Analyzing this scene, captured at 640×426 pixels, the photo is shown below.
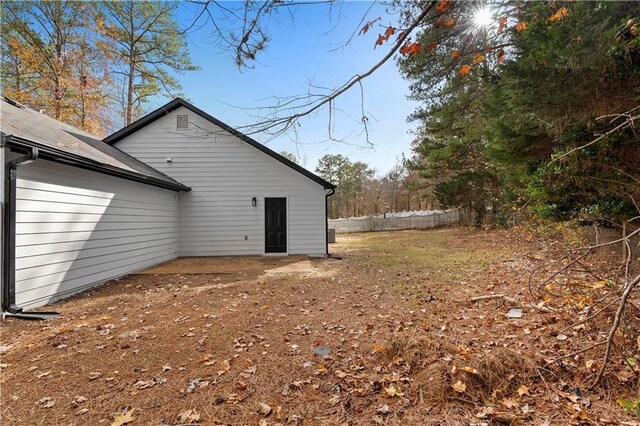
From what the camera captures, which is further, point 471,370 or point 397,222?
point 397,222

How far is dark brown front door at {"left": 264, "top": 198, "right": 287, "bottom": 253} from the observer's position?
9742mm

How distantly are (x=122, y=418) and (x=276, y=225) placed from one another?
773 cm

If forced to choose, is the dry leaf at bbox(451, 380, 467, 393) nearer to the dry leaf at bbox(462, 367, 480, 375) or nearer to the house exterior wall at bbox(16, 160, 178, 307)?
the dry leaf at bbox(462, 367, 480, 375)

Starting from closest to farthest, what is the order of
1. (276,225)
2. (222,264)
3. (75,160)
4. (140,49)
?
(75,160)
(222,264)
(276,225)
(140,49)

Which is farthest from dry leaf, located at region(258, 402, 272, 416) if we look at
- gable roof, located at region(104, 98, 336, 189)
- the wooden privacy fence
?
the wooden privacy fence

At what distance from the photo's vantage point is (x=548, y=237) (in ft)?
34.7

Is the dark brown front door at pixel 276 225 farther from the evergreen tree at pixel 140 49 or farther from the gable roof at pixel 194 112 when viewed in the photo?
the evergreen tree at pixel 140 49

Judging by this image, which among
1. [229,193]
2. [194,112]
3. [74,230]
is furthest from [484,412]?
[194,112]

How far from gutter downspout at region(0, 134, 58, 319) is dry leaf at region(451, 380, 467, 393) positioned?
17.2 ft

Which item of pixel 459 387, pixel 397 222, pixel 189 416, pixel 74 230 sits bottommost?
pixel 189 416

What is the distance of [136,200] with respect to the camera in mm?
7301

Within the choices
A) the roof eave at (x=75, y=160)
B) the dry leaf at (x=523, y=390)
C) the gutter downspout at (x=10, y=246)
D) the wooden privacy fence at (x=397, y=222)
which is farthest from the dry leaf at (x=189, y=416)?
the wooden privacy fence at (x=397, y=222)

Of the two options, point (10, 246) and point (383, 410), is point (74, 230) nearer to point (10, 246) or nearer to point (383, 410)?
point (10, 246)

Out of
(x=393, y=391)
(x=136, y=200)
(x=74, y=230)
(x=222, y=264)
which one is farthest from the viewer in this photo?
(x=222, y=264)
